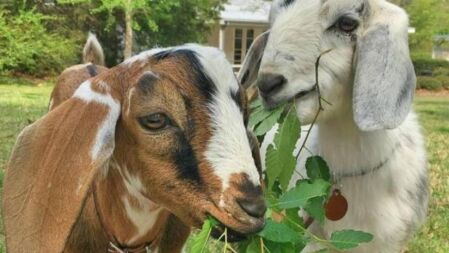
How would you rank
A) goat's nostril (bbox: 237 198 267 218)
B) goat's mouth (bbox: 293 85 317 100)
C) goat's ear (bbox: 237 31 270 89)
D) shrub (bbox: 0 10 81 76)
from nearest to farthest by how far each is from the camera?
1. goat's nostril (bbox: 237 198 267 218)
2. goat's mouth (bbox: 293 85 317 100)
3. goat's ear (bbox: 237 31 270 89)
4. shrub (bbox: 0 10 81 76)

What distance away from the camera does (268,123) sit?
2707mm

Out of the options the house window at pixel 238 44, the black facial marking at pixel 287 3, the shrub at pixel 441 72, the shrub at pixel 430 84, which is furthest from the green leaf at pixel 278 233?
the house window at pixel 238 44

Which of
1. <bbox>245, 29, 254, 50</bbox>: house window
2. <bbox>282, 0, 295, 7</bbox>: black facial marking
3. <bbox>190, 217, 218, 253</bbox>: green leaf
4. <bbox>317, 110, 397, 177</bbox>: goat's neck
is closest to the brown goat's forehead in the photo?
<bbox>190, 217, 218, 253</bbox>: green leaf

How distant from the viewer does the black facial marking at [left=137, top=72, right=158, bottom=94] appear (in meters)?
1.96

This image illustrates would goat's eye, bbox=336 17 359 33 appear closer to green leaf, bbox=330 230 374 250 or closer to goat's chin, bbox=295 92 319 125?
goat's chin, bbox=295 92 319 125

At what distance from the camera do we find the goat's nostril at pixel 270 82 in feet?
9.04

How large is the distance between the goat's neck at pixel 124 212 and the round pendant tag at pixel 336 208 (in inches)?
39.4

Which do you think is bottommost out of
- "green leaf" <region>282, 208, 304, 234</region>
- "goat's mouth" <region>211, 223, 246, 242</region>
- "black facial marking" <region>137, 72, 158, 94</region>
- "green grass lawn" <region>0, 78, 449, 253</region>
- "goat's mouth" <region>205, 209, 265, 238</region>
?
"green grass lawn" <region>0, 78, 449, 253</region>

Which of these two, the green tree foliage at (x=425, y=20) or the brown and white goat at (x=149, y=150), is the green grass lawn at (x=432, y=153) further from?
the green tree foliage at (x=425, y=20)

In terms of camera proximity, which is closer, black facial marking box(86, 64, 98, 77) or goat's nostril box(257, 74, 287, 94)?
goat's nostril box(257, 74, 287, 94)

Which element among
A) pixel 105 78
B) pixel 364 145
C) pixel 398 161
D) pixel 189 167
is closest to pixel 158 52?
pixel 105 78

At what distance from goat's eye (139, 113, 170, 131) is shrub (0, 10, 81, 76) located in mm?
20133

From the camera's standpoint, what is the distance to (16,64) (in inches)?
847

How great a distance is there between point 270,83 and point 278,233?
2.59 feet
